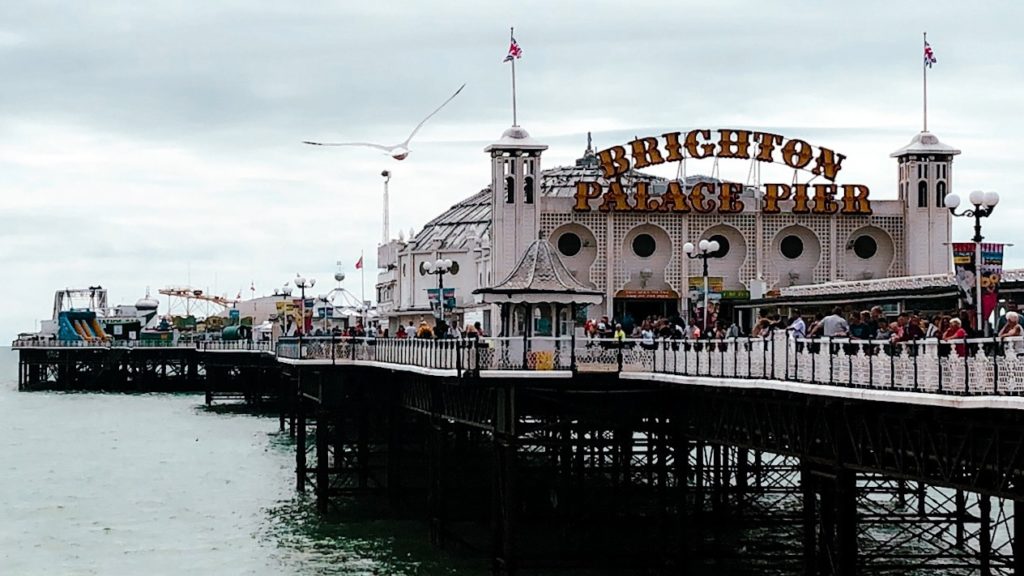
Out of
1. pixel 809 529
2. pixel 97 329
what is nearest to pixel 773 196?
pixel 809 529

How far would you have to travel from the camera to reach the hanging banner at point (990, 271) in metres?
27.9

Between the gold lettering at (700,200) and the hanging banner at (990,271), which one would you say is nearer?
the hanging banner at (990,271)

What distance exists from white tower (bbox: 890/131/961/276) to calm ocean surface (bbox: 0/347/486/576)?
2857 centimetres

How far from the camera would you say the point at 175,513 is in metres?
56.4

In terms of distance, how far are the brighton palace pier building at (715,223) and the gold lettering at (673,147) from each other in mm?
60

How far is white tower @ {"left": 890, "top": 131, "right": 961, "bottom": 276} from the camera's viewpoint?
2894 inches

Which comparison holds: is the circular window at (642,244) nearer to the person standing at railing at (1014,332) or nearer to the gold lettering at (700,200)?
the gold lettering at (700,200)

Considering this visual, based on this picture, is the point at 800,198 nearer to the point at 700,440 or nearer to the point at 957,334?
the point at 700,440

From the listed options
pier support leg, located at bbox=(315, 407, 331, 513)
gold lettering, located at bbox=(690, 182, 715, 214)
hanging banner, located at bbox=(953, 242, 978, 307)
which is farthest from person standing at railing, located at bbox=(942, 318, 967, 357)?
gold lettering, located at bbox=(690, 182, 715, 214)

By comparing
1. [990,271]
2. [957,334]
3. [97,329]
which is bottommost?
[957,334]

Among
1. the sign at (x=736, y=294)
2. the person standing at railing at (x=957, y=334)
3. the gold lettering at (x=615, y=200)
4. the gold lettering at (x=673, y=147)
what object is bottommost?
the person standing at railing at (x=957, y=334)

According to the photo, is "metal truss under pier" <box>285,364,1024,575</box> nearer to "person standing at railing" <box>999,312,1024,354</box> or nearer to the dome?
"person standing at railing" <box>999,312,1024,354</box>

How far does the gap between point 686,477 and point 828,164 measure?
36066mm

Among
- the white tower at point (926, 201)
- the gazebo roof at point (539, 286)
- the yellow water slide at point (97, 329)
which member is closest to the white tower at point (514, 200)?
the white tower at point (926, 201)
